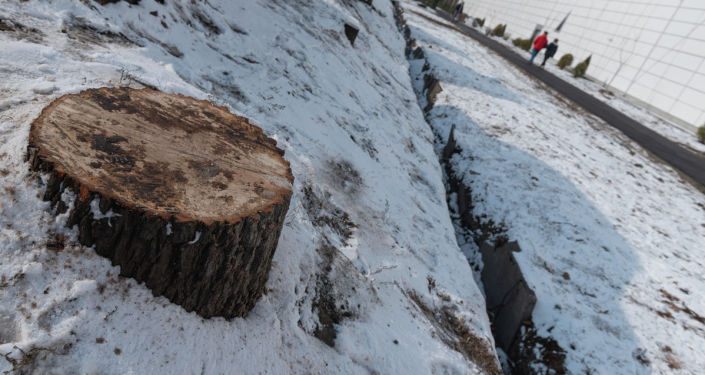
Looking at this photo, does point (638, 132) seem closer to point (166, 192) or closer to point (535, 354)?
point (535, 354)

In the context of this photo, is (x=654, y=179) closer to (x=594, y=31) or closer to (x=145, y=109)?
(x=145, y=109)

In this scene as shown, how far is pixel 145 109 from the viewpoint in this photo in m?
1.92

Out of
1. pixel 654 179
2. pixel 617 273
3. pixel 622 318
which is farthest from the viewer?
pixel 654 179

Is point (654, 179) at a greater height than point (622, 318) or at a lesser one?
greater

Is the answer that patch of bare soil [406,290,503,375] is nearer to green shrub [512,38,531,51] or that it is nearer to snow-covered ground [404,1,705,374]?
snow-covered ground [404,1,705,374]

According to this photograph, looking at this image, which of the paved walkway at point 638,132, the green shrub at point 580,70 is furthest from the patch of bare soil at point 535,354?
the green shrub at point 580,70

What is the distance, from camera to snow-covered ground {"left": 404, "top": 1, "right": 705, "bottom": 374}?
4508 millimetres

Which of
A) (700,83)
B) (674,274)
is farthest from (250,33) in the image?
(700,83)

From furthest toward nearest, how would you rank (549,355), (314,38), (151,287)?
(314,38) < (549,355) < (151,287)

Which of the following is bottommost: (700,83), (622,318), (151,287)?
(622,318)

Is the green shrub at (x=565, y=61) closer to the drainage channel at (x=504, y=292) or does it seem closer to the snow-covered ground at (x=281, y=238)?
the drainage channel at (x=504, y=292)

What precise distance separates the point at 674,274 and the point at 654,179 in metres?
4.46

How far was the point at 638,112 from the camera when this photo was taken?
16.0 m

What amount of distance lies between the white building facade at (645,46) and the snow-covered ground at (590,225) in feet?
26.3
